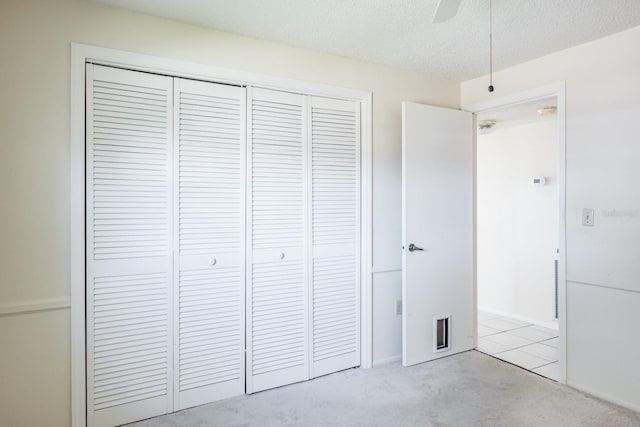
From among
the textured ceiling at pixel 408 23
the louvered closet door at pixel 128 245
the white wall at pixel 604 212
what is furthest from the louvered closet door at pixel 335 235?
the white wall at pixel 604 212

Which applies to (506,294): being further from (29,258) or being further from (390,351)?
(29,258)

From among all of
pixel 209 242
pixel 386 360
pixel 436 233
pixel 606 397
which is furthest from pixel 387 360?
pixel 209 242

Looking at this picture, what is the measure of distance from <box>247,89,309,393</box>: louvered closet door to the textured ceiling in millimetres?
458

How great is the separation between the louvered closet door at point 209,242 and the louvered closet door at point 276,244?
0.08 meters

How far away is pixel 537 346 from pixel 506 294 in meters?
1.13

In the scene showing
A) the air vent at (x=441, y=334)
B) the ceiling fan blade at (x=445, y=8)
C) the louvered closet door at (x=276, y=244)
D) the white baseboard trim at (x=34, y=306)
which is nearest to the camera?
the ceiling fan blade at (x=445, y=8)

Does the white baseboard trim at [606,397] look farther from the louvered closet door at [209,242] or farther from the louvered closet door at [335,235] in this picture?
the louvered closet door at [209,242]

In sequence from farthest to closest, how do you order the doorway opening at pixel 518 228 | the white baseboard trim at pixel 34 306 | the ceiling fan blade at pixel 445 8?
the doorway opening at pixel 518 228 < the white baseboard trim at pixel 34 306 < the ceiling fan blade at pixel 445 8

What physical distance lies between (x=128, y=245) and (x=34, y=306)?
52 centimetres

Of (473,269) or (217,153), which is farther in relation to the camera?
(473,269)

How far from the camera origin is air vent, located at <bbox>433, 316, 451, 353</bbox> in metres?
3.08

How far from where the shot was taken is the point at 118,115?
2.13 metres

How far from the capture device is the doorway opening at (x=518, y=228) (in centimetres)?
389

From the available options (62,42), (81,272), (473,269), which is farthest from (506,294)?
(62,42)
